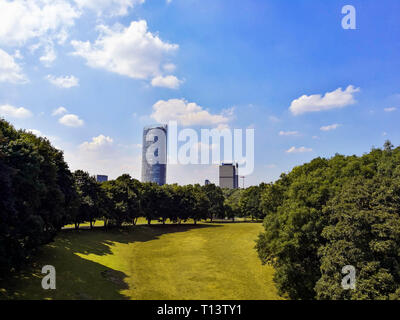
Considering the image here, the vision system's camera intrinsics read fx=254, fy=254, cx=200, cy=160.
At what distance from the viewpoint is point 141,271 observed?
37.7 m

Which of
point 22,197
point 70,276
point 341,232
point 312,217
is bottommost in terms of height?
point 70,276

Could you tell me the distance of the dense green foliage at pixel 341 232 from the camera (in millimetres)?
21000

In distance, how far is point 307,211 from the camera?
29.0m

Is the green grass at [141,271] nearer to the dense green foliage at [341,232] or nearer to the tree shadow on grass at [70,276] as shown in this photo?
the tree shadow on grass at [70,276]

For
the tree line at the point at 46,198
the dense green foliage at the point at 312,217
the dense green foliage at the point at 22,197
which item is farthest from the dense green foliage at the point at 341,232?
the tree line at the point at 46,198

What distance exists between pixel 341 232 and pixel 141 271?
27.8m

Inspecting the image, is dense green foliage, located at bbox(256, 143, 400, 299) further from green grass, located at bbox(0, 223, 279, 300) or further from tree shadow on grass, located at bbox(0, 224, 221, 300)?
tree shadow on grass, located at bbox(0, 224, 221, 300)

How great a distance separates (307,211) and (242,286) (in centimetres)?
1277

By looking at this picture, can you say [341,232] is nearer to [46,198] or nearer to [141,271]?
[141,271]

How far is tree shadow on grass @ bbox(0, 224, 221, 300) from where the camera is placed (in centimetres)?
2531

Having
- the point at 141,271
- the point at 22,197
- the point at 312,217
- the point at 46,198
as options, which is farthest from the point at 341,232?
the point at 46,198

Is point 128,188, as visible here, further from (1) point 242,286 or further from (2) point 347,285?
(2) point 347,285

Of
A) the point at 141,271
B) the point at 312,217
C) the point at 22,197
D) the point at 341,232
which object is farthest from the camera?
the point at 141,271

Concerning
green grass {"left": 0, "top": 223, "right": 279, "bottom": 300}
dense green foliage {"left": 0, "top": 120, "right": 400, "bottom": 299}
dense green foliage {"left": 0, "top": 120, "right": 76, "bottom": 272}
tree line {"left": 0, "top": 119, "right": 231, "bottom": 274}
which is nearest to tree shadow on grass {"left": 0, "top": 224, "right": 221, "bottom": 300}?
green grass {"left": 0, "top": 223, "right": 279, "bottom": 300}
